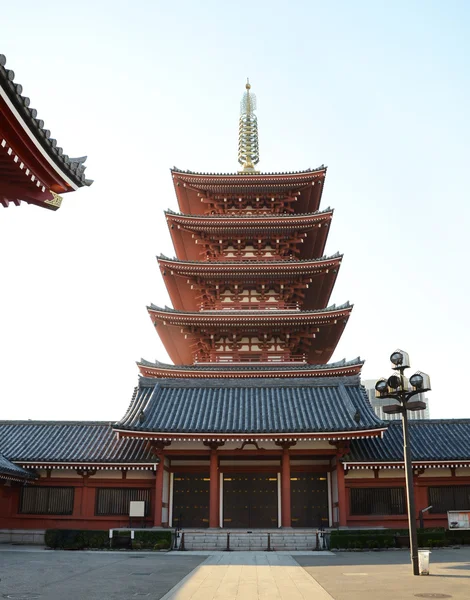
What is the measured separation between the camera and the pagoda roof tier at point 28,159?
893 cm

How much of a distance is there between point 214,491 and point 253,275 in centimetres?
1454

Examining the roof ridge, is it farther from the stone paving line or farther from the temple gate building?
the stone paving line

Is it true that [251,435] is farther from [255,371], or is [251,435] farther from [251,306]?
[251,306]

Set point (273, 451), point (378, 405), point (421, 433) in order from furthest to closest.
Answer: point (378, 405) → point (421, 433) → point (273, 451)

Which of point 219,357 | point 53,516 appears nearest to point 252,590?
point 53,516

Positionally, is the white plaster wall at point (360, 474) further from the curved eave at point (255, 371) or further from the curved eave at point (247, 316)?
the curved eave at point (247, 316)

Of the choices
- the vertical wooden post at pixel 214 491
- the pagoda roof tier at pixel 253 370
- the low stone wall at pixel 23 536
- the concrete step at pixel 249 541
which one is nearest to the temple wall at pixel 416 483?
the concrete step at pixel 249 541

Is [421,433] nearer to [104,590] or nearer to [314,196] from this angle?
[314,196]

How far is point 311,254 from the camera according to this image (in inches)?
1699

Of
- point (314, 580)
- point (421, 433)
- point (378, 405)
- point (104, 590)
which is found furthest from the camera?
point (378, 405)

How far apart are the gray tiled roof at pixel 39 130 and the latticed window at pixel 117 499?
2167cm

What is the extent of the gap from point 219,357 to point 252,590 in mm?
22889

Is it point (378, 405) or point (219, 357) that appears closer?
point (219, 357)

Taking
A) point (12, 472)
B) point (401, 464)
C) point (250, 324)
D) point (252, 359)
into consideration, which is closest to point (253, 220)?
point (250, 324)
